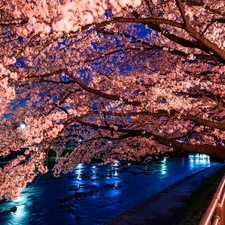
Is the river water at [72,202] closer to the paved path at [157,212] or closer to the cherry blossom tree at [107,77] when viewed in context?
the paved path at [157,212]

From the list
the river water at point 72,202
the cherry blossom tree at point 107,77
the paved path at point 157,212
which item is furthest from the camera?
the river water at point 72,202

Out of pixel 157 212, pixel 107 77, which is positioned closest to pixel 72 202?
pixel 157 212

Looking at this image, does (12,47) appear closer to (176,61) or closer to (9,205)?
(176,61)

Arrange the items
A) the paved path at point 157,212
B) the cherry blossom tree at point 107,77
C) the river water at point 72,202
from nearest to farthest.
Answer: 1. the cherry blossom tree at point 107,77
2. the paved path at point 157,212
3. the river water at point 72,202

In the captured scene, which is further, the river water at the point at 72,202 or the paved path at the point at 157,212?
the river water at the point at 72,202

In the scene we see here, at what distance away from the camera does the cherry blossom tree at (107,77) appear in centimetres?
384

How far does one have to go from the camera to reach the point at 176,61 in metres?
11.5

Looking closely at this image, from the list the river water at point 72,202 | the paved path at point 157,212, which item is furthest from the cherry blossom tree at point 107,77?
the river water at point 72,202

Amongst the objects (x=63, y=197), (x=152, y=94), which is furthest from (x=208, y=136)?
(x=63, y=197)

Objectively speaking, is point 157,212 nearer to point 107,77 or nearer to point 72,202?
point 107,77

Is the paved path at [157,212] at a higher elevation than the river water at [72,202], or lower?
higher

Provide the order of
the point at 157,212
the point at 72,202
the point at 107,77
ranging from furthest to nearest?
the point at 72,202
the point at 157,212
the point at 107,77

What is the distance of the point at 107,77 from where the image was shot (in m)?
9.98

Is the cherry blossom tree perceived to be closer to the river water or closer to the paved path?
the paved path
